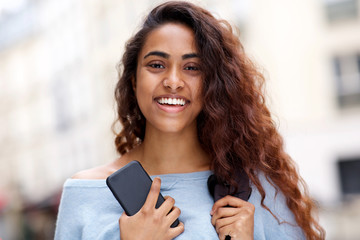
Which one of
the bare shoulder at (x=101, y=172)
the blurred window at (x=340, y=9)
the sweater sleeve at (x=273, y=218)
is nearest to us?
the sweater sleeve at (x=273, y=218)

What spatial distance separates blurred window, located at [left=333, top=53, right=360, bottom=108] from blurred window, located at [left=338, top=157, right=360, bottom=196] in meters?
1.52

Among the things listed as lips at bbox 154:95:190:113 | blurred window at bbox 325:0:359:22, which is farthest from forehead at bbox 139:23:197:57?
blurred window at bbox 325:0:359:22

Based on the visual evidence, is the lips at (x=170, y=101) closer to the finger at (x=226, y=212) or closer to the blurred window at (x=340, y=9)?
the finger at (x=226, y=212)

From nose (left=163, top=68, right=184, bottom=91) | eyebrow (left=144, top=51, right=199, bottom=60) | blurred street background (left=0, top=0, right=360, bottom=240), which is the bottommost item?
blurred street background (left=0, top=0, right=360, bottom=240)

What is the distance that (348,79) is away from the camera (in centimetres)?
1328

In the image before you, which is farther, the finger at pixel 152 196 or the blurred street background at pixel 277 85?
the blurred street background at pixel 277 85

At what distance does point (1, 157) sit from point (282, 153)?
33020mm

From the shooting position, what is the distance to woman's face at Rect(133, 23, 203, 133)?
2279mm

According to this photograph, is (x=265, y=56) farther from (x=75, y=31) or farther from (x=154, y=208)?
(x=154, y=208)

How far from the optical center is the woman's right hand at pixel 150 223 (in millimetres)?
2119

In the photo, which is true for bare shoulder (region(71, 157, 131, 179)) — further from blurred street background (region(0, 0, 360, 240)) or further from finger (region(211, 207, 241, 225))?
blurred street background (region(0, 0, 360, 240))

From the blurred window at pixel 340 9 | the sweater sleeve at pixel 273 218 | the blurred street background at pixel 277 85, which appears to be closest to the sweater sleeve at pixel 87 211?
the sweater sleeve at pixel 273 218

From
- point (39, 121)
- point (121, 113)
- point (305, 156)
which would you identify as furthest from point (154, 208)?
point (39, 121)

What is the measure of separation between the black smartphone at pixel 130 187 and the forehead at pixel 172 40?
1.79 ft
